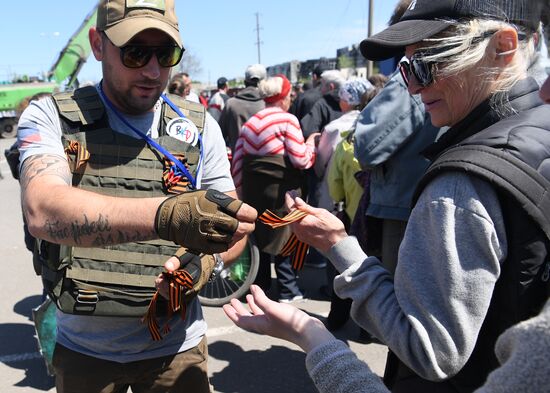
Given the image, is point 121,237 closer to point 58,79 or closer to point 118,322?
point 118,322

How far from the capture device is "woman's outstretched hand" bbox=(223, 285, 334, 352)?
1.24 meters

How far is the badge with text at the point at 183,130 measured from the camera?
1.80 m

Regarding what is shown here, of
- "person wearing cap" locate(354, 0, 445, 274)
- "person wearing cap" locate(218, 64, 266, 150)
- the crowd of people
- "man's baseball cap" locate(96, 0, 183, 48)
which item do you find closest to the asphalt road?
"person wearing cap" locate(354, 0, 445, 274)

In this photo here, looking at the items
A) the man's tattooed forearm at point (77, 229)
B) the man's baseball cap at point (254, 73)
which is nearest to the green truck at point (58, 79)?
the man's baseball cap at point (254, 73)

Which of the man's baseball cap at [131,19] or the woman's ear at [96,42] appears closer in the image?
the man's baseball cap at [131,19]

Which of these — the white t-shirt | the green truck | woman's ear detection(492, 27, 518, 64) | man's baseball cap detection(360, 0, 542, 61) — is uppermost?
man's baseball cap detection(360, 0, 542, 61)

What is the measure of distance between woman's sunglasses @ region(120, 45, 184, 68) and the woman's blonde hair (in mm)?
934

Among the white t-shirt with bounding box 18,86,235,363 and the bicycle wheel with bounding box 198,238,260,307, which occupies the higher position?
the white t-shirt with bounding box 18,86,235,363

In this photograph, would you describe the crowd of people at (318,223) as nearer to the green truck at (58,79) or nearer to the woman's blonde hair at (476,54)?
the woman's blonde hair at (476,54)

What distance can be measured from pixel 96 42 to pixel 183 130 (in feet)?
1.46

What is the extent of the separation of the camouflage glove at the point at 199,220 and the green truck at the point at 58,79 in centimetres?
1812

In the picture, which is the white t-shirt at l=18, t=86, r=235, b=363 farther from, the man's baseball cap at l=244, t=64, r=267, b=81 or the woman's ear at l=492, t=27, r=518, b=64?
the man's baseball cap at l=244, t=64, r=267, b=81

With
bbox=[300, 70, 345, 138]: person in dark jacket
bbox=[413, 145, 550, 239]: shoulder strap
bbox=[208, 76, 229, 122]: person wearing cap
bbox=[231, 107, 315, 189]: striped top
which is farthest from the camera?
bbox=[208, 76, 229, 122]: person wearing cap

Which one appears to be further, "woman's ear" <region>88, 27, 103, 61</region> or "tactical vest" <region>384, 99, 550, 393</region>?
"woman's ear" <region>88, 27, 103, 61</region>
